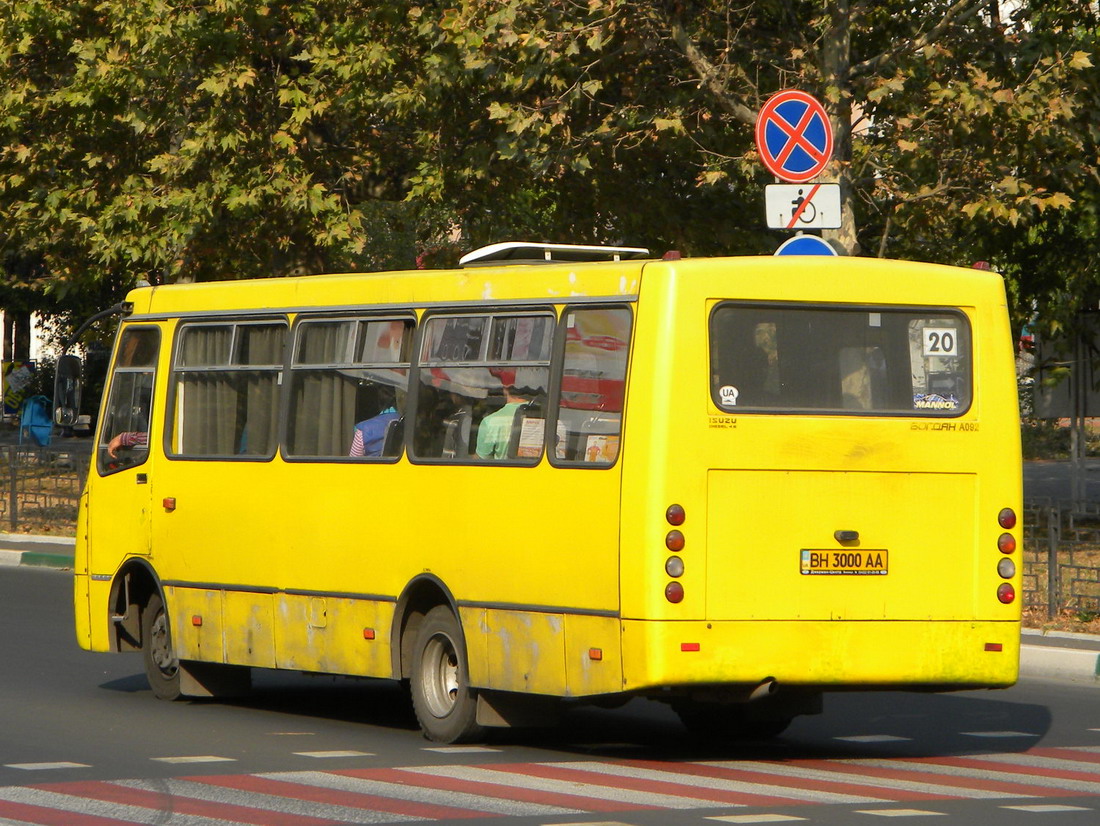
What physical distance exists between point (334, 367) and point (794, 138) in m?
4.21

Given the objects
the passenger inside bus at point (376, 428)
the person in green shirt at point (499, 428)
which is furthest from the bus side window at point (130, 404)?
the person in green shirt at point (499, 428)

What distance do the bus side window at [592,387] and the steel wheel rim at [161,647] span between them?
146 inches

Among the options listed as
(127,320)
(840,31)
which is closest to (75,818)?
(127,320)

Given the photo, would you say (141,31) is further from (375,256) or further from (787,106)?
(375,256)

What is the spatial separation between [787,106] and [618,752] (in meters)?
5.41

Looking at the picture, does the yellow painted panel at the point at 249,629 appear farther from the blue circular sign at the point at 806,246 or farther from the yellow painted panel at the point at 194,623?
the blue circular sign at the point at 806,246

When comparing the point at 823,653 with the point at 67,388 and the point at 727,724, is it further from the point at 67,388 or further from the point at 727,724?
the point at 67,388

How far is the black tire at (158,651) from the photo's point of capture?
12.8m

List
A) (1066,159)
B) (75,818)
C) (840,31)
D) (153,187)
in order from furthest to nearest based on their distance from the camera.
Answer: (153,187) < (1066,159) < (840,31) < (75,818)

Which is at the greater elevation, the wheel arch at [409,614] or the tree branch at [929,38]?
the tree branch at [929,38]

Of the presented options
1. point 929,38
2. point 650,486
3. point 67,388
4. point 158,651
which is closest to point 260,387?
point 67,388

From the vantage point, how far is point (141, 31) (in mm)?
21234

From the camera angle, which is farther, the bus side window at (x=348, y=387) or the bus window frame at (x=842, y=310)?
the bus side window at (x=348, y=387)

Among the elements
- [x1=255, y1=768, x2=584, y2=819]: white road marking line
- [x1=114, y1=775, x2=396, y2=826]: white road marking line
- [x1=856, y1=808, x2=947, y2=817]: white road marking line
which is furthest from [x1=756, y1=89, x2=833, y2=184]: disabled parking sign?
[x1=114, y1=775, x2=396, y2=826]: white road marking line
